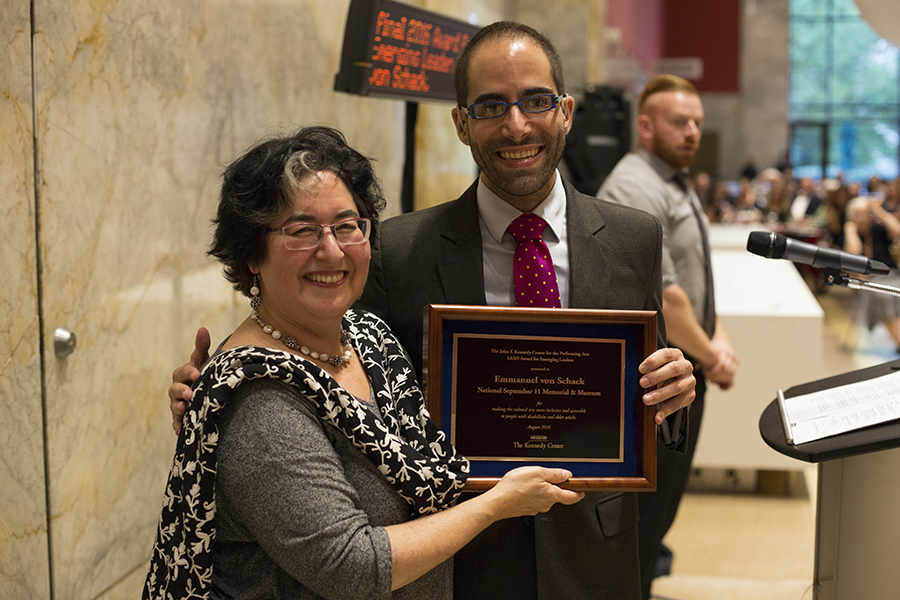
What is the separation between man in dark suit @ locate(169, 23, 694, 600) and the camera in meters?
1.89

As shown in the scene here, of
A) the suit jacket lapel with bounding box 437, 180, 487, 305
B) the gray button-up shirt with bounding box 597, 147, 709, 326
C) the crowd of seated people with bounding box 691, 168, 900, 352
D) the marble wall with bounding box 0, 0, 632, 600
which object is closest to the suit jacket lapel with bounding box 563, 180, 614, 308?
the suit jacket lapel with bounding box 437, 180, 487, 305

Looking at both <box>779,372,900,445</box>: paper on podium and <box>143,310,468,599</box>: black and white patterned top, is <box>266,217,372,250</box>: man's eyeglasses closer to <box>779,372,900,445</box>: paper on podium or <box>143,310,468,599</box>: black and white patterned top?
<box>143,310,468,599</box>: black and white patterned top

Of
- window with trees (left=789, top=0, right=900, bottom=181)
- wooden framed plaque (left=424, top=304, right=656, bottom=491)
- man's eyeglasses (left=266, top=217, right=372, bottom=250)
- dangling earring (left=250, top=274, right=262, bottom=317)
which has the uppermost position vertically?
window with trees (left=789, top=0, right=900, bottom=181)

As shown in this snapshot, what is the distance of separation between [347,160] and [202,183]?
5.85 feet

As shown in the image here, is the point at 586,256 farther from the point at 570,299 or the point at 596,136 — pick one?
the point at 596,136

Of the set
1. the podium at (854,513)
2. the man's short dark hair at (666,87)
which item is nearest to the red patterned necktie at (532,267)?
the podium at (854,513)

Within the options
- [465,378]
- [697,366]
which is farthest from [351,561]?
[697,366]

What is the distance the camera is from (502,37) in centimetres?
191

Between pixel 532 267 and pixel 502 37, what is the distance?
51cm

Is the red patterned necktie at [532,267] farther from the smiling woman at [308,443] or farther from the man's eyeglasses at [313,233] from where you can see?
the man's eyeglasses at [313,233]

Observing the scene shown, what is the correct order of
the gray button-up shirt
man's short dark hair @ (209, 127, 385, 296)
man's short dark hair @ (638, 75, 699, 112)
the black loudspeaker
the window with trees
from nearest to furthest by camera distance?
man's short dark hair @ (209, 127, 385, 296), the gray button-up shirt, man's short dark hair @ (638, 75, 699, 112), the black loudspeaker, the window with trees

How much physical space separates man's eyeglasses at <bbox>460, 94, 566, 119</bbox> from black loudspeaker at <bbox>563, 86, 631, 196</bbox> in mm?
4547

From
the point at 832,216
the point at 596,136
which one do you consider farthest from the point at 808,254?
the point at 832,216

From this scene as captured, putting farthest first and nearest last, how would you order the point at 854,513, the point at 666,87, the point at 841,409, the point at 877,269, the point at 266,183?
the point at 666,87 < the point at 854,513 < the point at 841,409 < the point at 877,269 < the point at 266,183
